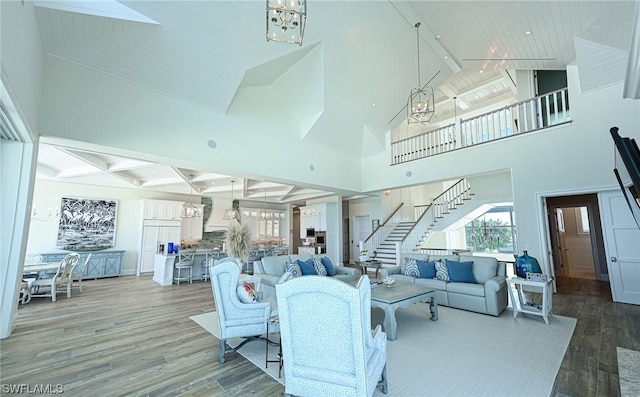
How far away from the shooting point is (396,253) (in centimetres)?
905

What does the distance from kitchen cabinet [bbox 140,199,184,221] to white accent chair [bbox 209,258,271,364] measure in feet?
26.4

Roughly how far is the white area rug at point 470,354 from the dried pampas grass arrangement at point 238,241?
125 cm

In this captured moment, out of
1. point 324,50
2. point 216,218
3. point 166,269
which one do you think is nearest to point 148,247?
point 166,269

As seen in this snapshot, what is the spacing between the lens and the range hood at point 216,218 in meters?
11.4

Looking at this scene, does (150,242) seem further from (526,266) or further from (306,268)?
(526,266)

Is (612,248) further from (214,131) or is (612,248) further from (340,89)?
(214,131)

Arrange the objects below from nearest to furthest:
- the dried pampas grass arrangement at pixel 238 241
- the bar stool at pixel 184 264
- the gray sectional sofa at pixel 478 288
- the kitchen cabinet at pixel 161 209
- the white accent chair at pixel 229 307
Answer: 1. the white accent chair at pixel 229 307
2. the gray sectional sofa at pixel 478 288
3. the dried pampas grass arrangement at pixel 238 241
4. the bar stool at pixel 184 264
5. the kitchen cabinet at pixel 161 209

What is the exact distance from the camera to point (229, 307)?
3.10m

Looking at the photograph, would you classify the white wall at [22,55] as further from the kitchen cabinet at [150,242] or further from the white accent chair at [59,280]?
the kitchen cabinet at [150,242]

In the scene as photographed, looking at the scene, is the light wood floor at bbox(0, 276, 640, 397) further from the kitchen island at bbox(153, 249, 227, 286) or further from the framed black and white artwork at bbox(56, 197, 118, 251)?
the framed black and white artwork at bbox(56, 197, 118, 251)

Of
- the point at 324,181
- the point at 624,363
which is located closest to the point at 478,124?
the point at 324,181

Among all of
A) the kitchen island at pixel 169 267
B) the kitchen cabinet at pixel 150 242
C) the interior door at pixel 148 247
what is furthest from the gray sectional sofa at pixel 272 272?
the interior door at pixel 148 247

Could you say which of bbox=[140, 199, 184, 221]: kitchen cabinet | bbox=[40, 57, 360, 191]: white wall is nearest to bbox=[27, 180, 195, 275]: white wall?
bbox=[140, 199, 184, 221]: kitchen cabinet

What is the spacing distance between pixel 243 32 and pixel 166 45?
126cm
